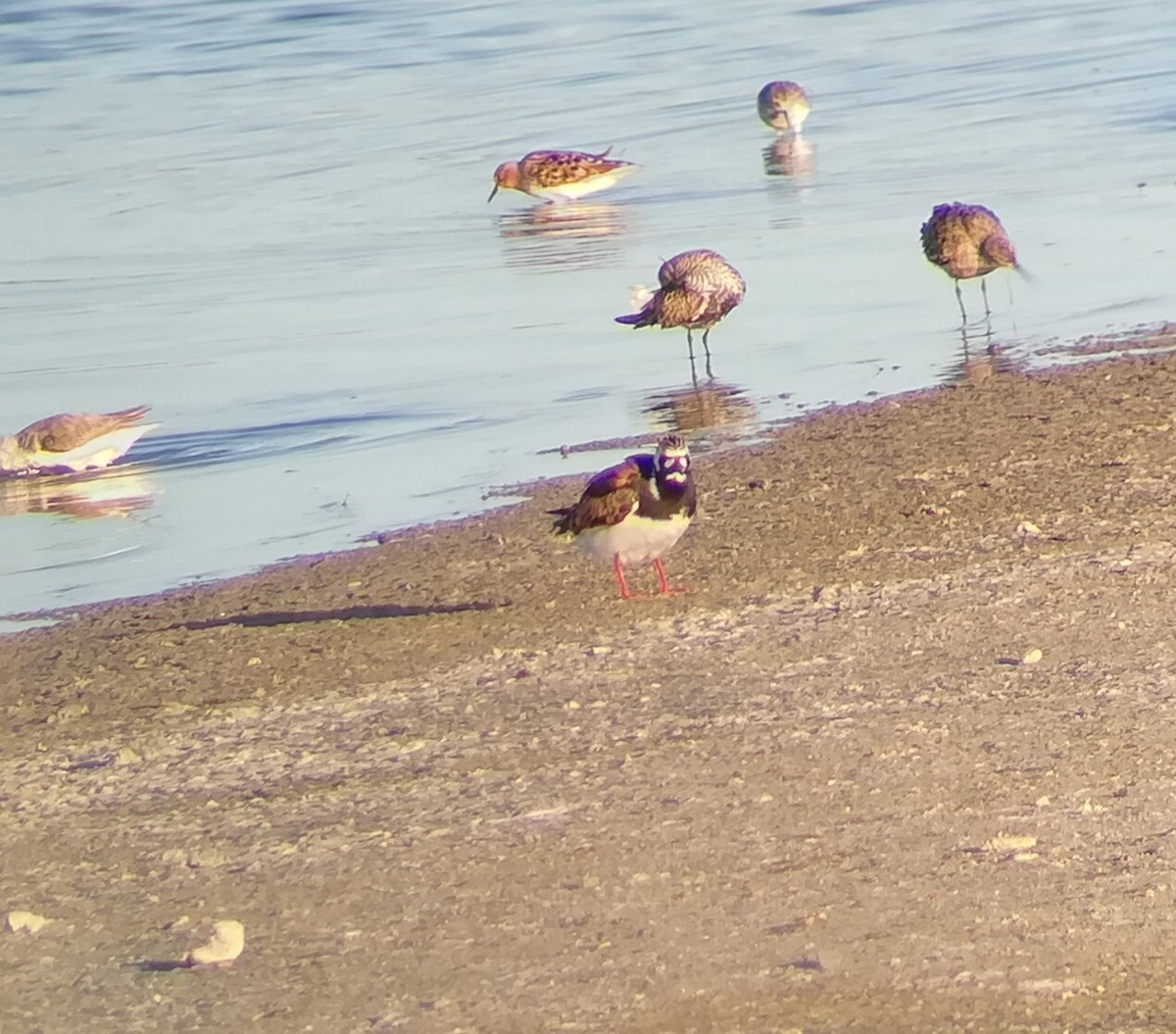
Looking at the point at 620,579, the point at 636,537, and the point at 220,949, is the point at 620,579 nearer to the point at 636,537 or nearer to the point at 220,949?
the point at 636,537

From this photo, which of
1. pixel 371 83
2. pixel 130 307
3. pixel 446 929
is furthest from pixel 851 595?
pixel 371 83

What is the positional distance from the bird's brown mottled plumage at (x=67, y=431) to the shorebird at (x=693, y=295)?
2664 mm

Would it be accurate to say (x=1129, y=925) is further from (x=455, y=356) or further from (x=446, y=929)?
(x=455, y=356)

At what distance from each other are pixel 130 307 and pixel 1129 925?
34.2ft

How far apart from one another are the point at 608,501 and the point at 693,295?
4.50 m

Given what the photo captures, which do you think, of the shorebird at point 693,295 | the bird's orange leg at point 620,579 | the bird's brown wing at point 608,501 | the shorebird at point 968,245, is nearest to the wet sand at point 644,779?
the bird's orange leg at point 620,579

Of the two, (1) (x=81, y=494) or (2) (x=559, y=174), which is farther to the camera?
(2) (x=559, y=174)

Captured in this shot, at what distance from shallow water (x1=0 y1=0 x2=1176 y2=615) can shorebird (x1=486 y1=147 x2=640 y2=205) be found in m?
0.16

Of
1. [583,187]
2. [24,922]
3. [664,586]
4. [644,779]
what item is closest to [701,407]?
[664,586]

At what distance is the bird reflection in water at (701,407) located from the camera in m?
10.5

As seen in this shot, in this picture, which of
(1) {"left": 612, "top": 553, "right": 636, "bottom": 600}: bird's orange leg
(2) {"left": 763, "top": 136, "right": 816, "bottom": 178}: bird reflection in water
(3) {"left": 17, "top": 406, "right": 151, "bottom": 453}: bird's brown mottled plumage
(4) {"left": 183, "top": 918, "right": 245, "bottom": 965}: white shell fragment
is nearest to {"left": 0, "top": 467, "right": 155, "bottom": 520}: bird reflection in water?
(3) {"left": 17, "top": 406, "right": 151, "bottom": 453}: bird's brown mottled plumage

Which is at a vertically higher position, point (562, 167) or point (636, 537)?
point (636, 537)

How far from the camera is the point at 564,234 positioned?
16.3 m

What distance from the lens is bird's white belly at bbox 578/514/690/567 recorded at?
7355 millimetres
